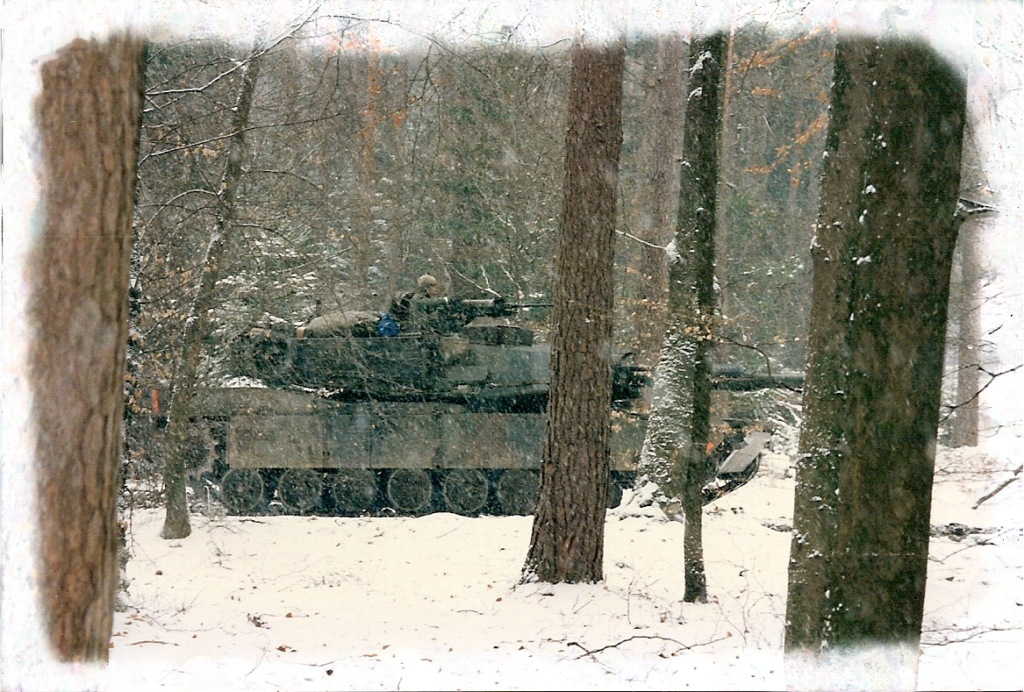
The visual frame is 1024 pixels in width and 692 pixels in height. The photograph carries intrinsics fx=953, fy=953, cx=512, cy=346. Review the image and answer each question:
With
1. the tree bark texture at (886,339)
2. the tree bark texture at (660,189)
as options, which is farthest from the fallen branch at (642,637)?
the tree bark texture at (660,189)

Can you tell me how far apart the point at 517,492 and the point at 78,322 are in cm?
1031

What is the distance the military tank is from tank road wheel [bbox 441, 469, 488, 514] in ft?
0.05

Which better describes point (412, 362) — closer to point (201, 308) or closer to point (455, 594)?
point (201, 308)

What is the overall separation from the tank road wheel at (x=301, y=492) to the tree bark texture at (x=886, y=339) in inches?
395

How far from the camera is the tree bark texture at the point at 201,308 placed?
34.0 feet

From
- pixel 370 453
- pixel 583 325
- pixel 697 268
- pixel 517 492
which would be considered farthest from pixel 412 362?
pixel 697 268

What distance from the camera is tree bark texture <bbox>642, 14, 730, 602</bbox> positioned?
8.14 meters

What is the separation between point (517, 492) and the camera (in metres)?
13.3

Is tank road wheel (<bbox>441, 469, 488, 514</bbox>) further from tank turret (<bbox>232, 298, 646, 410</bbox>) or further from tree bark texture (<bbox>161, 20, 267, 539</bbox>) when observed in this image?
tree bark texture (<bbox>161, 20, 267, 539</bbox>)

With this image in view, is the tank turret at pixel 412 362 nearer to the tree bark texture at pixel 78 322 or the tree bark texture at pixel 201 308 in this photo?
the tree bark texture at pixel 201 308

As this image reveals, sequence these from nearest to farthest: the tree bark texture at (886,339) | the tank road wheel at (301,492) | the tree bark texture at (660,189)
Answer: the tree bark texture at (886,339) → the tank road wheel at (301,492) → the tree bark texture at (660,189)

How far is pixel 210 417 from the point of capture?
13.1 m

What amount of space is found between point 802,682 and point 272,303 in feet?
44.7

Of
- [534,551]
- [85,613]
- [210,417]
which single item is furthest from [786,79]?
[85,613]
